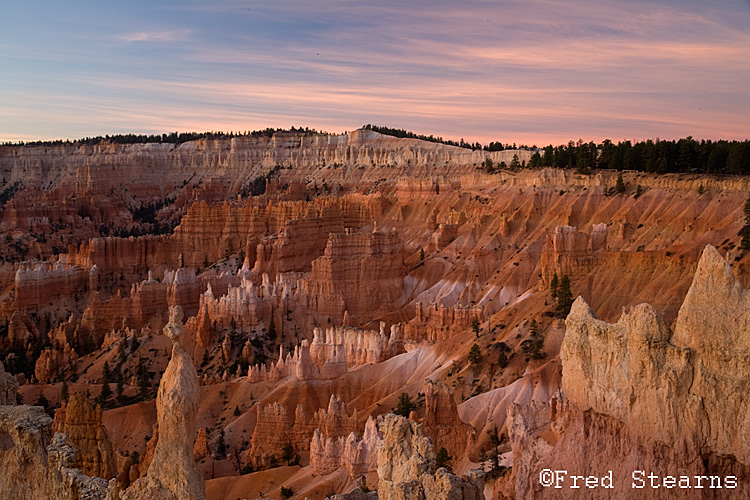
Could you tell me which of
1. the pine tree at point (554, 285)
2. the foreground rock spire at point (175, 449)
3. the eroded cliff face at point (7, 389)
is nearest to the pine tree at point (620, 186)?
the pine tree at point (554, 285)

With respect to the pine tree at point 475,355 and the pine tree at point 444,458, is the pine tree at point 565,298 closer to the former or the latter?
the pine tree at point 475,355

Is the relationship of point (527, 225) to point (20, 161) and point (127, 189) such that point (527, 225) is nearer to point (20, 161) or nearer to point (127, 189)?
point (127, 189)

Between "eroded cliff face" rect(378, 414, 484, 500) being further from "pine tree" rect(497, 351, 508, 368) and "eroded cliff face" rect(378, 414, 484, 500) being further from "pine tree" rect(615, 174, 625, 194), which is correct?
"pine tree" rect(615, 174, 625, 194)

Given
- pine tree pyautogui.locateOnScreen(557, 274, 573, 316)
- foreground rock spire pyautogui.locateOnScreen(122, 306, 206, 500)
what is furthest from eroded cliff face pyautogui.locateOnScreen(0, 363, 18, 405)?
pine tree pyautogui.locateOnScreen(557, 274, 573, 316)

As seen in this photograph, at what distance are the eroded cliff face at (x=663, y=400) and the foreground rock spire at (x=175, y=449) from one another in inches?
430

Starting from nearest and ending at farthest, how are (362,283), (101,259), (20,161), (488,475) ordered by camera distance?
(488,475) → (362,283) → (101,259) → (20,161)

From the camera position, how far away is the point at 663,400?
21219 mm

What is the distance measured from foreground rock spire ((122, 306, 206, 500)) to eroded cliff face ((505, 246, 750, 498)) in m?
10.9

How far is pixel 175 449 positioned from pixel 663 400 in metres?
12.4

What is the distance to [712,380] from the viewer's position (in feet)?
67.7

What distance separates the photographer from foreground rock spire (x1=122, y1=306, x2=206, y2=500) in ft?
54.0

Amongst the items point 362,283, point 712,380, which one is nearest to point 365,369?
point 362,283

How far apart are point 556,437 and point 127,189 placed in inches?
6252

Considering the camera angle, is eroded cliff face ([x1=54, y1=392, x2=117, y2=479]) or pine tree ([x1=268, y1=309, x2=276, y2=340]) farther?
pine tree ([x1=268, y1=309, x2=276, y2=340])
